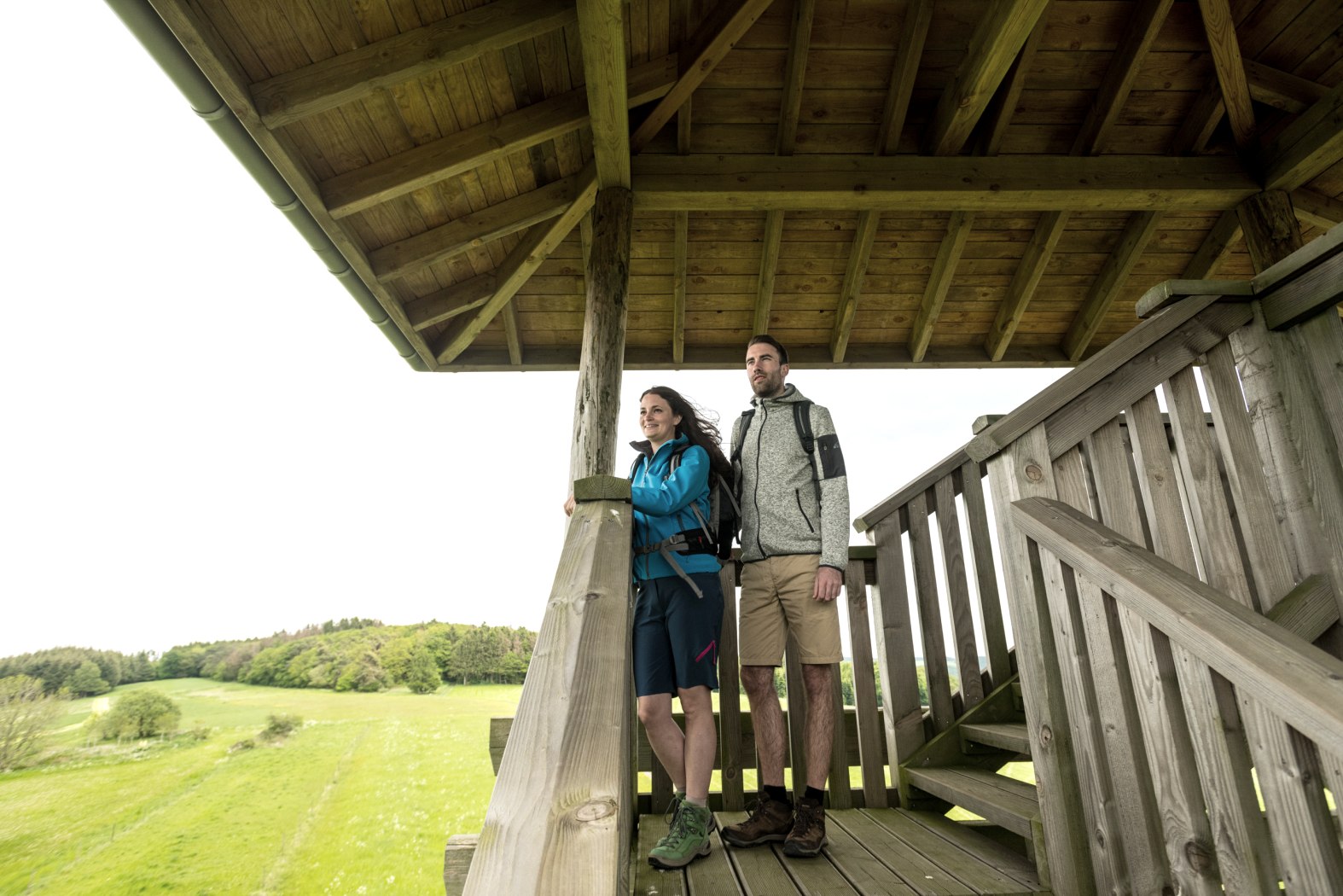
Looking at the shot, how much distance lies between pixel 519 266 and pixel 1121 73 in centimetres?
408

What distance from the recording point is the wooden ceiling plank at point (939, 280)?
4930mm

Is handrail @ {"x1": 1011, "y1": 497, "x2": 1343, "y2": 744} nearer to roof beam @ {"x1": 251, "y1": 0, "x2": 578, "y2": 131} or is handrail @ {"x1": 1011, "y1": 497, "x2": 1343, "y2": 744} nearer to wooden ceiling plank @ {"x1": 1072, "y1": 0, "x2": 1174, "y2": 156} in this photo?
roof beam @ {"x1": 251, "y1": 0, "x2": 578, "y2": 131}

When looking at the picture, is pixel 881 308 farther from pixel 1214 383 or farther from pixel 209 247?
pixel 209 247

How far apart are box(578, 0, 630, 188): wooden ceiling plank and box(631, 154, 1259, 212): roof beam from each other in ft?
1.15

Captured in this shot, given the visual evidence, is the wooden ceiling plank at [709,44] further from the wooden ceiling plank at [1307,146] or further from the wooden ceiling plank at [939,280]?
the wooden ceiling plank at [1307,146]

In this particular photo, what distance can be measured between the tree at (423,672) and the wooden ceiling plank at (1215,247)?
1646 cm

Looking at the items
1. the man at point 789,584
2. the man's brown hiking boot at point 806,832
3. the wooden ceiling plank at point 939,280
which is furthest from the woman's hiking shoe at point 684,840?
the wooden ceiling plank at point 939,280

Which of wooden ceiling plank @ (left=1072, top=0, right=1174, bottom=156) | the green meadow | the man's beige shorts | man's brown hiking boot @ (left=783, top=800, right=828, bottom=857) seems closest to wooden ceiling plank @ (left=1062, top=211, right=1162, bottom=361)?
wooden ceiling plank @ (left=1072, top=0, right=1174, bottom=156)

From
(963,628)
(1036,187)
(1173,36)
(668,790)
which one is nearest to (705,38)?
(1036,187)

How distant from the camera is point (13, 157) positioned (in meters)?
25.7

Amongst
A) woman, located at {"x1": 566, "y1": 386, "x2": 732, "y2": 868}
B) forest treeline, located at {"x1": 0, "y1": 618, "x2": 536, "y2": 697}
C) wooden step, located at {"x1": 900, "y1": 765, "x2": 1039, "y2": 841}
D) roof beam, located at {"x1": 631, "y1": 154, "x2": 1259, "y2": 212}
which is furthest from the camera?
forest treeline, located at {"x1": 0, "y1": 618, "x2": 536, "y2": 697}

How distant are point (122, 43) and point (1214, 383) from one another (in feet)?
12.7

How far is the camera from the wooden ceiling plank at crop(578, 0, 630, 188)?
9.30 feet

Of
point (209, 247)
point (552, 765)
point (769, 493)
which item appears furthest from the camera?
point (209, 247)
